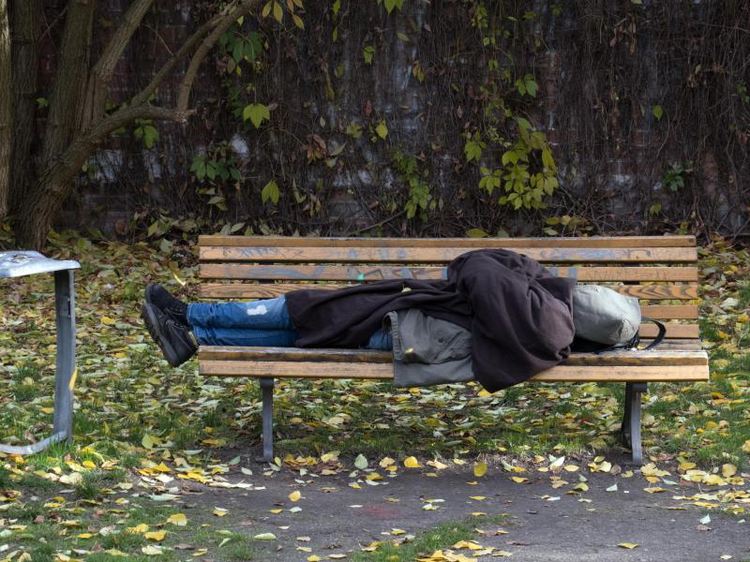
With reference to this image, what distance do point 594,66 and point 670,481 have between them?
5.25 metres

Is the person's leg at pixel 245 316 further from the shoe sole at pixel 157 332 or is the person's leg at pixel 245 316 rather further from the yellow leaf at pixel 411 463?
the yellow leaf at pixel 411 463

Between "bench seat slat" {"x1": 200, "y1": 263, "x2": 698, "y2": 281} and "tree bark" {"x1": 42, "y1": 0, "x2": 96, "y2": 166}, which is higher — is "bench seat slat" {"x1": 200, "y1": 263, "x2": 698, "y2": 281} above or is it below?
below

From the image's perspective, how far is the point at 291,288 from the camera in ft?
17.0

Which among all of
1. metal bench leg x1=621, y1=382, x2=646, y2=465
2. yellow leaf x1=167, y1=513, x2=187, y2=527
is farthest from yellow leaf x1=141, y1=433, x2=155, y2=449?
metal bench leg x1=621, y1=382, x2=646, y2=465

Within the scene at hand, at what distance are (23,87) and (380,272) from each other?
4.51 metres

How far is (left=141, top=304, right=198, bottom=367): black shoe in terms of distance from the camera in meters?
4.55

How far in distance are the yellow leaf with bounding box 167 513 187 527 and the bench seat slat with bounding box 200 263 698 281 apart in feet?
5.41

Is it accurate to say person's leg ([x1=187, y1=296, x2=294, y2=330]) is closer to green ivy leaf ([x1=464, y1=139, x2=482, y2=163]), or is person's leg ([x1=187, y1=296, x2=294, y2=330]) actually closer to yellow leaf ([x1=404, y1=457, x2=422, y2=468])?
yellow leaf ([x1=404, y1=457, x2=422, y2=468])

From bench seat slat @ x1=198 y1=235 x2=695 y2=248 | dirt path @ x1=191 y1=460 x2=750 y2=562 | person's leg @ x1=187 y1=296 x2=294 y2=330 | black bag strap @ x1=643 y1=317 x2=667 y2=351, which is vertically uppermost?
bench seat slat @ x1=198 y1=235 x2=695 y2=248

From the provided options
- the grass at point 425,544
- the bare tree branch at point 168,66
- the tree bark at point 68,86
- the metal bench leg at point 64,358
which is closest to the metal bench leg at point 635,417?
the grass at point 425,544

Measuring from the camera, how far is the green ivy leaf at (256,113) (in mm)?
8617

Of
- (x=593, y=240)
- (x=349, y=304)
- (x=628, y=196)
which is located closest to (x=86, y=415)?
(x=349, y=304)

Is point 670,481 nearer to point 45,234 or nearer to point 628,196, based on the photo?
point 628,196

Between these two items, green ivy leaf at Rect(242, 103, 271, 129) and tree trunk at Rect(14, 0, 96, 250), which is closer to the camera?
tree trunk at Rect(14, 0, 96, 250)
